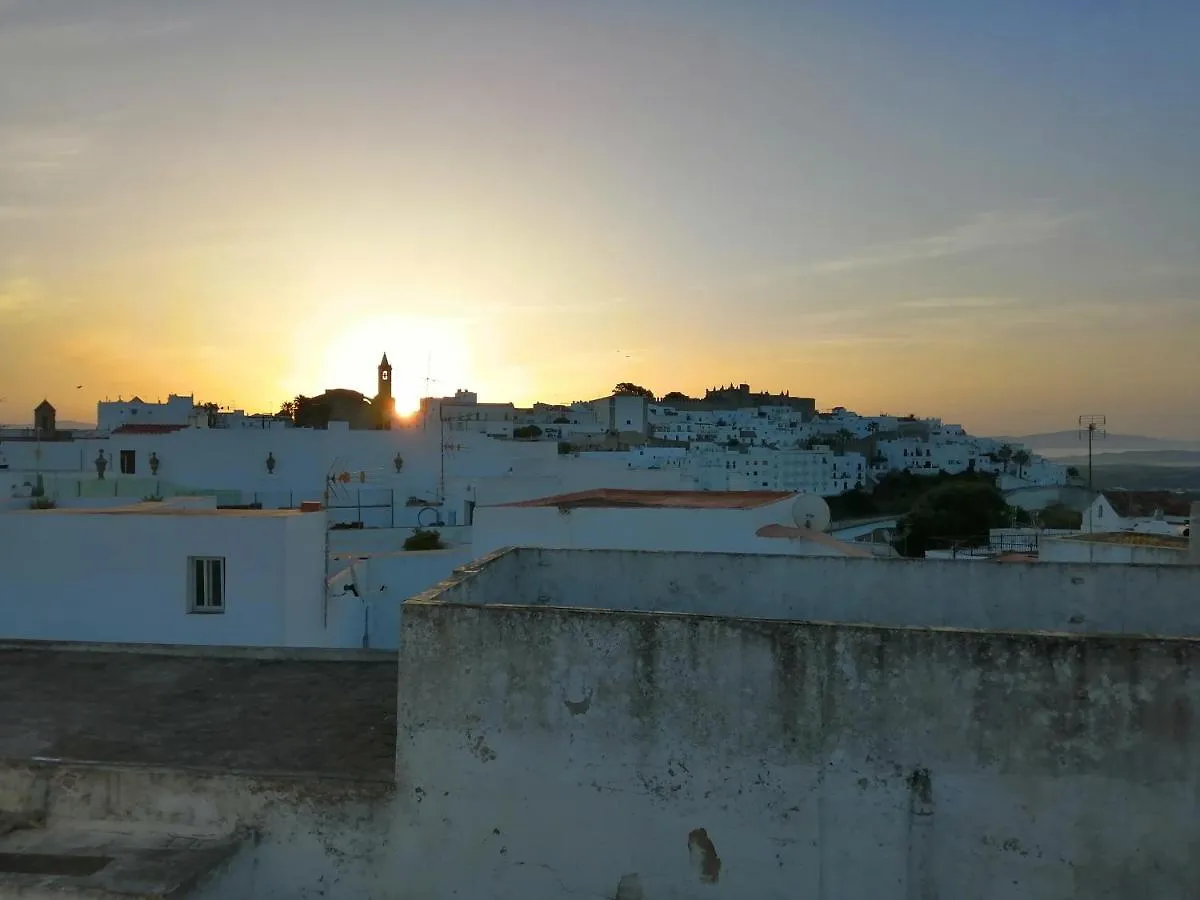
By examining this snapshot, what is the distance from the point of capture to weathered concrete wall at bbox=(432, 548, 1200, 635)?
22.6ft

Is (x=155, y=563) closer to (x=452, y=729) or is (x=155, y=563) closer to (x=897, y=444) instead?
(x=452, y=729)

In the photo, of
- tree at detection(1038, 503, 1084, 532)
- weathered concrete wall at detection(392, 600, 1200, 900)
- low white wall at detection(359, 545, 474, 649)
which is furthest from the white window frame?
tree at detection(1038, 503, 1084, 532)

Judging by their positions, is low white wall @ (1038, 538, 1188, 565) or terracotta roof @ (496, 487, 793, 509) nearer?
low white wall @ (1038, 538, 1188, 565)

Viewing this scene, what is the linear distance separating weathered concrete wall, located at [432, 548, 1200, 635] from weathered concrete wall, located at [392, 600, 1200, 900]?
46.1 inches

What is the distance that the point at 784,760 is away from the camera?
529 cm

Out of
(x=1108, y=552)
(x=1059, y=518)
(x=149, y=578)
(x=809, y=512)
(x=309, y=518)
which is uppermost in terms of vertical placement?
(x=309, y=518)

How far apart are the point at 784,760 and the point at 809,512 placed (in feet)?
48.6

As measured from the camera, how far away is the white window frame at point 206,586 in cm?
1328

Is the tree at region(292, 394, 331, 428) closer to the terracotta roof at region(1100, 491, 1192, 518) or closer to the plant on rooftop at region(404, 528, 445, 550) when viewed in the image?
the plant on rooftop at region(404, 528, 445, 550)

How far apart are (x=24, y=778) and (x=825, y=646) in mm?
5383

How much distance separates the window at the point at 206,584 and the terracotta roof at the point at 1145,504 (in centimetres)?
3454

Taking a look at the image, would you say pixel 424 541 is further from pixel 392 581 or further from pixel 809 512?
pixel 809 512

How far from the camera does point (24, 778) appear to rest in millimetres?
6117

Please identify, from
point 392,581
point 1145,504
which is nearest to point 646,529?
point 392,581
